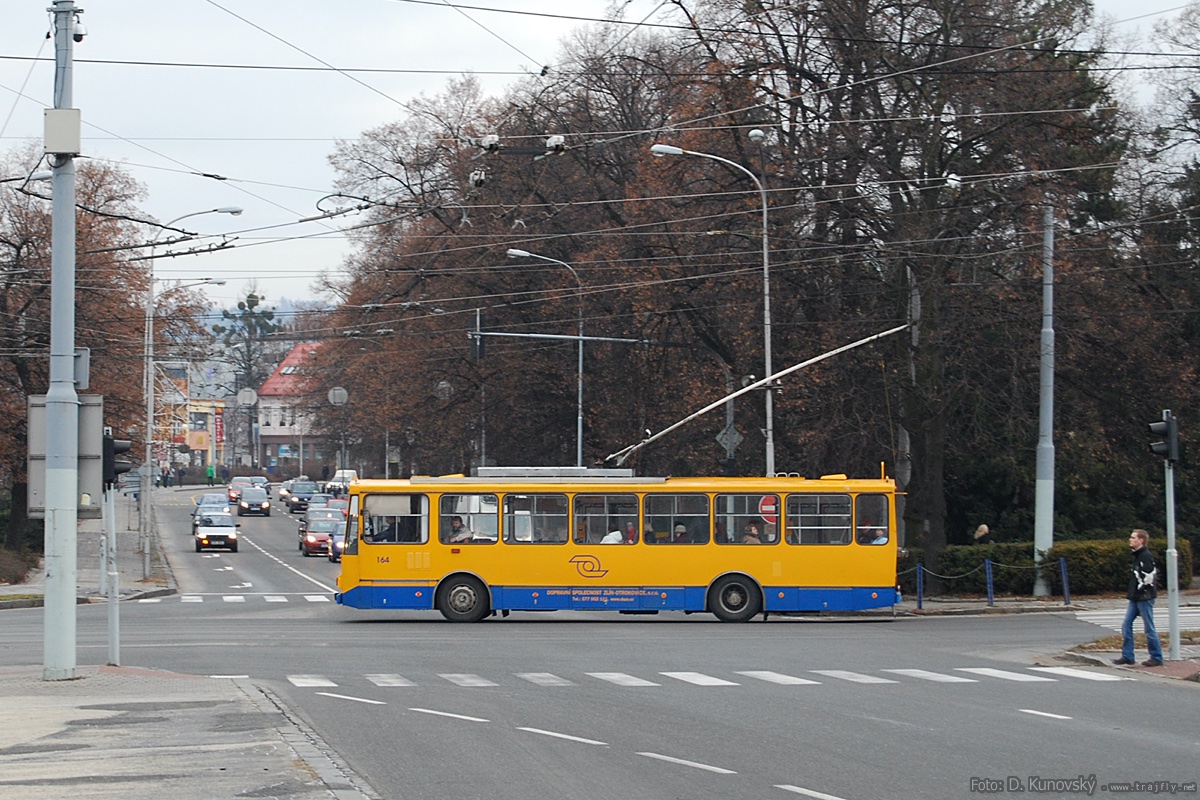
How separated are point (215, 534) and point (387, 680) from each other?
45.3 metres

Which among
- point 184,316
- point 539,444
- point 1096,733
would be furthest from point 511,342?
point 1096,733

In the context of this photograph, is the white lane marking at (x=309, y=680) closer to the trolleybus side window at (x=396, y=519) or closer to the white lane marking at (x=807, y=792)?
the white lane marking at (x=807, y=792)

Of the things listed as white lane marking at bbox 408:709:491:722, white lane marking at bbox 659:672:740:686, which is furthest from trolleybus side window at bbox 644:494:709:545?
white lane marking at bbox 408:709:491:722

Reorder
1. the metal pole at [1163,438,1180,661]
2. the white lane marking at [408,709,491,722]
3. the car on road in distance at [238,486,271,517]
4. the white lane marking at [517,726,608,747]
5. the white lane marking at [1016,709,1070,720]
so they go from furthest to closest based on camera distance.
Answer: the car on road in distance at [238,486,271,517], the metal pole at [1163,438,1180,661], the white lane marking at [408,709,491,722], the white lane marking at [1016,709,1070,720], the white lane marking at [517,726,608,747]

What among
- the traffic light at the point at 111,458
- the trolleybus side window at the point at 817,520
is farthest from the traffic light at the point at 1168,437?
the traffic light at the point at 111,458

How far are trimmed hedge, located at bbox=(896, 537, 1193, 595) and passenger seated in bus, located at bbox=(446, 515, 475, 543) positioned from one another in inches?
445

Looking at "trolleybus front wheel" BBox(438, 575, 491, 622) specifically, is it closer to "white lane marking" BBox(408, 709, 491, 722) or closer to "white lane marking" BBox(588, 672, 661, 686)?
"white lane marking" BBox(588, 672, 661, 686)

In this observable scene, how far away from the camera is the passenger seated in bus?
27156mm

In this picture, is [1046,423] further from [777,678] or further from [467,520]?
[777,678]

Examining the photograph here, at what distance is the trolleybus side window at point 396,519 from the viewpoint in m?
27.2

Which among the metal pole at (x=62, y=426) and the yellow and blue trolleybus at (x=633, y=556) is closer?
the metal pole at (x=62, y=426)

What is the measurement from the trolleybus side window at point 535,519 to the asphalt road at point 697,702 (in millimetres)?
1629

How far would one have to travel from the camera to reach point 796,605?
1067 inches

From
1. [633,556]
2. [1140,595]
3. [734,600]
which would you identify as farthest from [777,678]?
[734,600]
